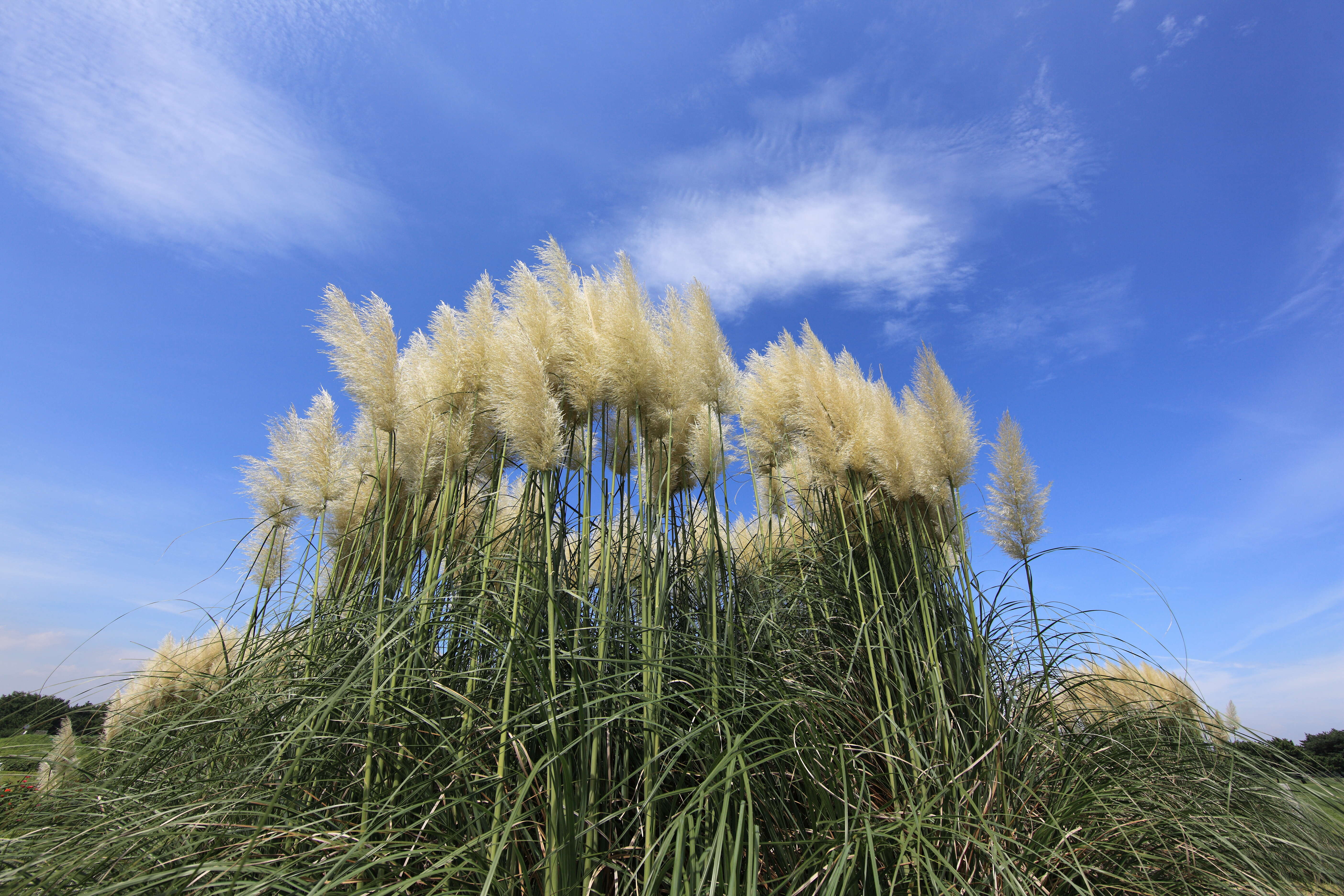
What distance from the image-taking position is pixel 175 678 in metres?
3.05

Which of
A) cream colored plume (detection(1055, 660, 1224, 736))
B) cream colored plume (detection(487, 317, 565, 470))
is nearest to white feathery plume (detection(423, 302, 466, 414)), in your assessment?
cream colored plume (detection(487, 317, 565, 470))

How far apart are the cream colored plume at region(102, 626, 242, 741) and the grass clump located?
10 centimetres

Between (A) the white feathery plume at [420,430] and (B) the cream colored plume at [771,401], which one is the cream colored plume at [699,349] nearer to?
(B) the cream colored plume at [771,401]

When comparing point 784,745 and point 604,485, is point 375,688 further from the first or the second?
point 784,745

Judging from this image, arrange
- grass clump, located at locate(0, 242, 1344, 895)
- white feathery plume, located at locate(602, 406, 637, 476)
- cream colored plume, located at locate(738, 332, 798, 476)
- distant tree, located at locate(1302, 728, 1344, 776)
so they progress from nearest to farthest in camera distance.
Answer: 1. grass clump, located at locate(0, 242, 1344, 895)
2. white feathery plume, located at locate(602, 406, 637, 476)
3. cream colored plume, located at locate(738, 332, 798, 476)
4. distant tree, located at locate(1302, 728, 1344, 776)

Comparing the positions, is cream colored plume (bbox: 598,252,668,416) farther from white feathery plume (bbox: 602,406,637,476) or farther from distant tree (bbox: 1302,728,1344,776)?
distant tree (bbox: 1302,728,1344,776)

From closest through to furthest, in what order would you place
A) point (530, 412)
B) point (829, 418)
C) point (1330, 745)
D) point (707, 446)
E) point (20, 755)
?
1. point (530, 412)
2. point (20, 755)
3. point (707, 446)
4. point (829, 418)
5. point (1330, 745)

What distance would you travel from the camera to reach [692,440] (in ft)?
9.63

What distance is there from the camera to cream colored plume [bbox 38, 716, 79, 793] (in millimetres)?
2805

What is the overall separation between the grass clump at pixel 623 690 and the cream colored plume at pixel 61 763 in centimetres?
17

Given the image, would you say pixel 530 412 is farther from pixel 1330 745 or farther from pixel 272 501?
pixel 1330 745

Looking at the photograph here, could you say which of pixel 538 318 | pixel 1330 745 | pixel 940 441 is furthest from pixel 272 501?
pixel 1330 745

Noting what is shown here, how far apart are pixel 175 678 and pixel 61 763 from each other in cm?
91

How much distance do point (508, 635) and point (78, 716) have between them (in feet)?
18.9
